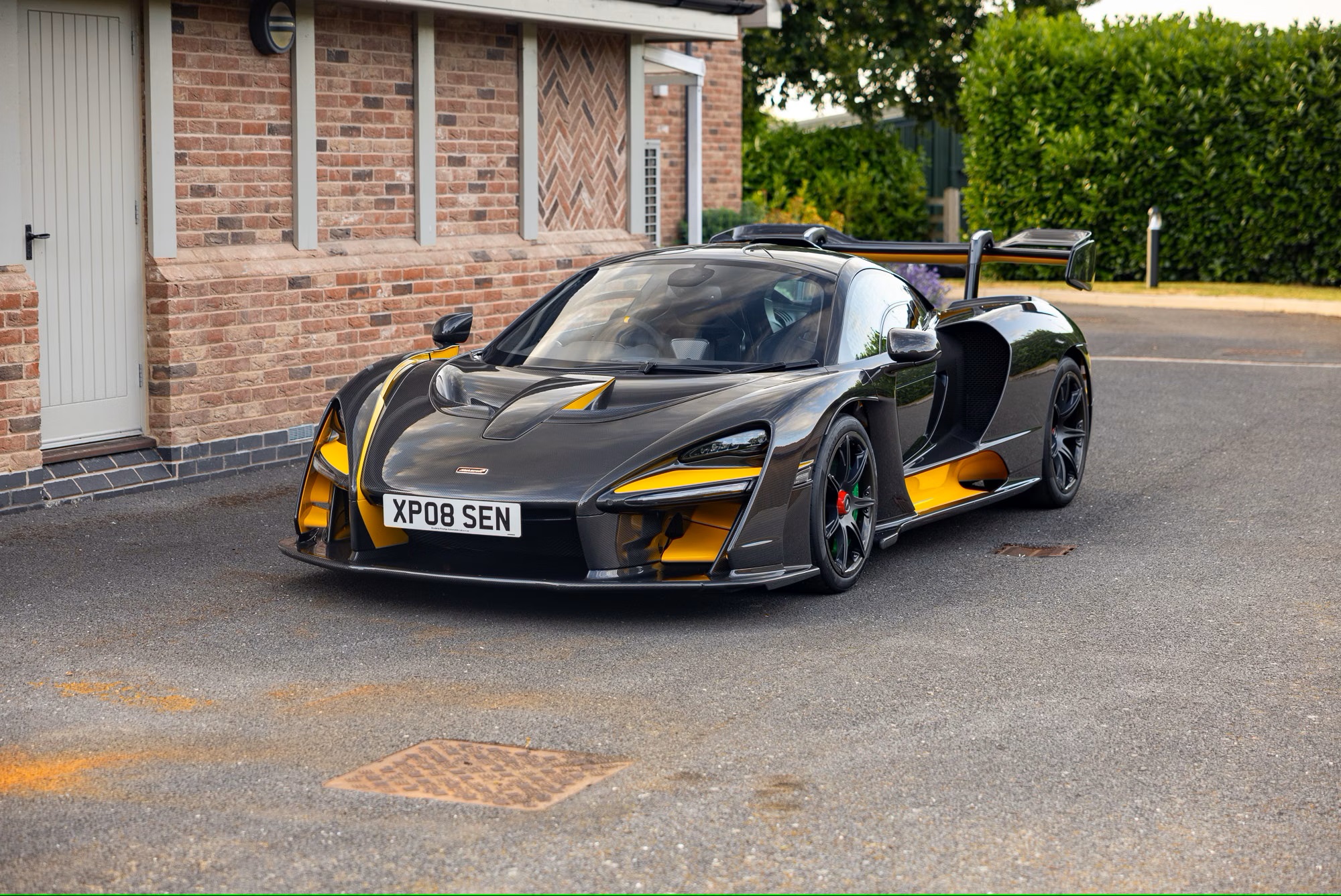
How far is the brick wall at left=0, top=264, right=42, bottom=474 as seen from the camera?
8.56m

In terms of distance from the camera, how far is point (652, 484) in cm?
614

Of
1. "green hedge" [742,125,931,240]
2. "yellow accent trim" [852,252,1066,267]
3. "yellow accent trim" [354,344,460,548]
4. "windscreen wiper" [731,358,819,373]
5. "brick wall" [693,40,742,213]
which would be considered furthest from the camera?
"green hedge" [742,125,931,240]

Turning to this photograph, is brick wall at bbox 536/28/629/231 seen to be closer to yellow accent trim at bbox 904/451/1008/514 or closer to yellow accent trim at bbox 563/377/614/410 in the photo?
yellow accent trim at bbox 904/451/1008/514

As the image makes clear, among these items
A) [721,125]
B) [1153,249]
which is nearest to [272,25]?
[721,125]

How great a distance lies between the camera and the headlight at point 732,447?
20.5 feet

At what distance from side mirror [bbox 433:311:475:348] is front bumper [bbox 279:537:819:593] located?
148 centimetres

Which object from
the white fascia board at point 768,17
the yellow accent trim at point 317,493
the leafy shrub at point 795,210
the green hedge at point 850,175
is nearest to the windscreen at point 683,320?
the yellow accent trim at point 317,493

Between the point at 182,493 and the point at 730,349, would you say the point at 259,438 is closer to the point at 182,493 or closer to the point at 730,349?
the point at 182,493

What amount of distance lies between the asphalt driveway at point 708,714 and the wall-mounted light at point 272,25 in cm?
314

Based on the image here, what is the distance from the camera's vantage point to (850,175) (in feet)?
99.0

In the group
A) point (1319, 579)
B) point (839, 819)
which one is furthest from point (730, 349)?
point (839, 819)

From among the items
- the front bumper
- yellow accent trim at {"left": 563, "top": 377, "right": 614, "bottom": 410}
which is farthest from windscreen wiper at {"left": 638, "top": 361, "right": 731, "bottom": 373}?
the front bumper

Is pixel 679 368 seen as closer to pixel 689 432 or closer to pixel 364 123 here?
pixel 689 432

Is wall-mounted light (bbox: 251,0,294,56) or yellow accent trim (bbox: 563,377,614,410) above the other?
wall-mounted light (bbox: 251,0,294,56)
